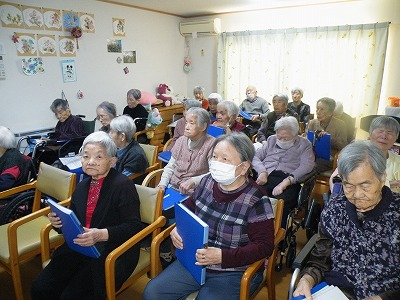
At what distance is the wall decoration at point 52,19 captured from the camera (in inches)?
148

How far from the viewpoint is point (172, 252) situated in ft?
6.97

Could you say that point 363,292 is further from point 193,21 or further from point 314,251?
point 193,21

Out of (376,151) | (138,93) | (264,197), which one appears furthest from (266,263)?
(138,93)

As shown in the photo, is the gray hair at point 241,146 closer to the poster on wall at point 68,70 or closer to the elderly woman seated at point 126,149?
the elderly woman seated at point 126,149

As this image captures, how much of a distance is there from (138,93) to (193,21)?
2232mm

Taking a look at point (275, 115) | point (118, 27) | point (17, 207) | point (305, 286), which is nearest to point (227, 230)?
point (305, 286)

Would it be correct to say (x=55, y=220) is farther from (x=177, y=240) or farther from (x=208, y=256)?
(x=208, y=256)

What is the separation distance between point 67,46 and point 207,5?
7.62ft

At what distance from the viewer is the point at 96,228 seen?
61.6 inches

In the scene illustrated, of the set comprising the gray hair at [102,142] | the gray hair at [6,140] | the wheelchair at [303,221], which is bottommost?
the wheelchair at [303,221]

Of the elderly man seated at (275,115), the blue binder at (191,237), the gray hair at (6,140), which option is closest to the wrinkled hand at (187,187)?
the blue binder at (191,237)

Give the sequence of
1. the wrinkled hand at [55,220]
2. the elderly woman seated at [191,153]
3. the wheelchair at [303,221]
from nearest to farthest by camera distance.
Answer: the wrinkled hand at [55,220], the wheelchair at [303,221], the elderly woman seated at [191,153]

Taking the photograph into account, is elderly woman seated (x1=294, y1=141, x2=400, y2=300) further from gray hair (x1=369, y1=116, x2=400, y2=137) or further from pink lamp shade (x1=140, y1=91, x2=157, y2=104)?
pink lamp shade (x1=140, y1=91, x2=157, y2=104)

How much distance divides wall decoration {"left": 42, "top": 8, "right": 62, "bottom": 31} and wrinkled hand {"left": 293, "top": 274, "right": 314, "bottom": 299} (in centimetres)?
412
